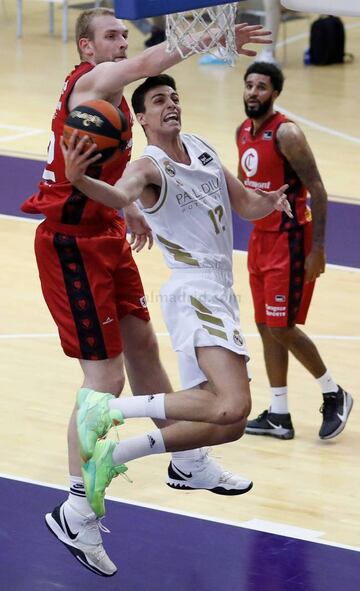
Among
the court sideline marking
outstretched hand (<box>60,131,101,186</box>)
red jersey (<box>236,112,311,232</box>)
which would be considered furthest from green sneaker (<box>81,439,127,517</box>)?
red jersey (<box>236,112,311,232</box>)

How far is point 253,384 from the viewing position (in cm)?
838

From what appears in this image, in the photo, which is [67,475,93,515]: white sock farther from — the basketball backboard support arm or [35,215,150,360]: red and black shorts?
the basketball backboard support arm

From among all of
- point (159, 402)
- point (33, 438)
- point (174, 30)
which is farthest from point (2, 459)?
point (174, 30)

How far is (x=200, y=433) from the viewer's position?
19.3 feet

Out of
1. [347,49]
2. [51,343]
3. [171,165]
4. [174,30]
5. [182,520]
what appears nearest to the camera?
[174,30]

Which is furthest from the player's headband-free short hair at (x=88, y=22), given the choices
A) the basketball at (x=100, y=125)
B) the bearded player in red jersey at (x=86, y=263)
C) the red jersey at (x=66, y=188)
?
the basketball at (x=100, y=125)

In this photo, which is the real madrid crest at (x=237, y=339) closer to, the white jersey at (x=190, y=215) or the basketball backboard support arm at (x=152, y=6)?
the white jersey at (x=190, y=215)

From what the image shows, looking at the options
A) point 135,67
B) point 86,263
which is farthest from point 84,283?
point 135,67

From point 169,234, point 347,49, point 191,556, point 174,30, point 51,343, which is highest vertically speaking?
point 174,30

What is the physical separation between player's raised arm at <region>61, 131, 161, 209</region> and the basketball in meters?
0.05

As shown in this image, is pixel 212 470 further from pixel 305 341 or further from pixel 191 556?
pixel 305 341

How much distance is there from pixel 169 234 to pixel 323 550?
1593 mm

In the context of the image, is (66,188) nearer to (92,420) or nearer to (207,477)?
(92,420)

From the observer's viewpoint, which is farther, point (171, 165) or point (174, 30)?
point (171, 165)
